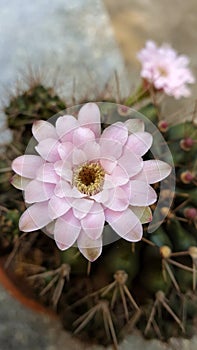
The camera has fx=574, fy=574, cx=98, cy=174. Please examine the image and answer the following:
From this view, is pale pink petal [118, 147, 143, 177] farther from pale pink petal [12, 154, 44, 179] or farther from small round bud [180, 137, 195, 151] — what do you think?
small round bud [180, 137, 195, 151]

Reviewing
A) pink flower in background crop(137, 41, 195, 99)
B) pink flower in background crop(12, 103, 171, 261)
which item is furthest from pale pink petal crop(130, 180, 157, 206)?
pink flower in background crop(137, 41, 195, 99)

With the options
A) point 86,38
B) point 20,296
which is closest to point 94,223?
point 20,296

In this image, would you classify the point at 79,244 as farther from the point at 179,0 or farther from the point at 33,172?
the point at 179,0

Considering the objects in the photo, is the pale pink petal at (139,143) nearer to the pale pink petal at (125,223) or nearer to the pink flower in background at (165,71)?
the pale pink petal at (125,223)

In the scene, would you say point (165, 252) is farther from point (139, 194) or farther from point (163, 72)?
point (163, 72)

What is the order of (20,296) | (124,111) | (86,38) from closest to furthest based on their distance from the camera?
(124,111) → (20,296) → (86,38)

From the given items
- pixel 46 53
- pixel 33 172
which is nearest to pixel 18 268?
pixel 33 172

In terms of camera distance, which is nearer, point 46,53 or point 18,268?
point 18,268
